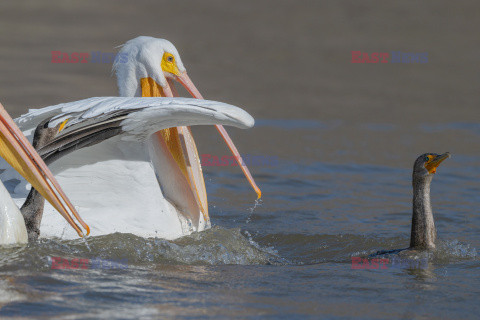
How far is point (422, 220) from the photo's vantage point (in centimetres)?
565

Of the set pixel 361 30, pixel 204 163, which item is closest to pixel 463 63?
pixel 361 30

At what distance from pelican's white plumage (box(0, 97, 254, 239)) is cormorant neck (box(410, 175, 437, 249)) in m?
1.50

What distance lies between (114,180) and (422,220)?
6.37ft

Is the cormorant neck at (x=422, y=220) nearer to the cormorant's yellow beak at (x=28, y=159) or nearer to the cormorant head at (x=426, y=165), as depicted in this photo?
the cormorant head at (x=426, y=165)

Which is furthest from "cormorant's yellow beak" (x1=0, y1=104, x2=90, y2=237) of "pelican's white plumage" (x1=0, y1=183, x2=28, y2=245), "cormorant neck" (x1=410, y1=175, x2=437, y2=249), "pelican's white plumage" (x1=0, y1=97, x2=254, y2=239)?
"cormorant neck" (x1=410, y1=175, x2=437, y2=249)

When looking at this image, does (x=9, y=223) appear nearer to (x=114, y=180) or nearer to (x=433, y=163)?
(x=114, y=180)

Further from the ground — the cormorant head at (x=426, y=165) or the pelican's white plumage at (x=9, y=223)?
the cormorant head at (x=426, y=165)

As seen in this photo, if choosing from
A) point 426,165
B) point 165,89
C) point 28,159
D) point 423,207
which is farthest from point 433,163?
point 28,159

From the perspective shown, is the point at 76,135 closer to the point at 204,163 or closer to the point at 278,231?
the point at 278,231

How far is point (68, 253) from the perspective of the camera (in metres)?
5.11

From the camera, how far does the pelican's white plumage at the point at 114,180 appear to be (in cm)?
525

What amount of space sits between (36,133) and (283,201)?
2537 millimetres

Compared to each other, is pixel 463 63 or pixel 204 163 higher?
pixel 463 63

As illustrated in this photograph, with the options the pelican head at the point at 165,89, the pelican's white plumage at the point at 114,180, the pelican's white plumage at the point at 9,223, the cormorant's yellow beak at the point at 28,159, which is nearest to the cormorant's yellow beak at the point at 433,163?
the pelican head at the point at 165,89
